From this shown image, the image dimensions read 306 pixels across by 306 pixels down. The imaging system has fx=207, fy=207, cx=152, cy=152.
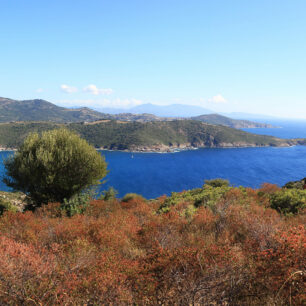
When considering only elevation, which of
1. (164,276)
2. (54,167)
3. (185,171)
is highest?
(54,167)

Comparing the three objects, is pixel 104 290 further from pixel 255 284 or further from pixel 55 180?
pixel 55 180

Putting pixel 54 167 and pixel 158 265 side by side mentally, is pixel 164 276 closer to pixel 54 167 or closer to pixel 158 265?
pixel 158 265

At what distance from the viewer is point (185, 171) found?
117875mm

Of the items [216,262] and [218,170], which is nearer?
[216,262]

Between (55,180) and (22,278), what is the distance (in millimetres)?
13384

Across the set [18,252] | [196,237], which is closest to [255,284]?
[196,237]

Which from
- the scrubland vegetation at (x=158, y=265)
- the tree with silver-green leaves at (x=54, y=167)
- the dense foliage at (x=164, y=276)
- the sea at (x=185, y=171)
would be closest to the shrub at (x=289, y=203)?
the scrubland vegetation at (x=158, y=265)

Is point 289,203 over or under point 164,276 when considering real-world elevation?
under

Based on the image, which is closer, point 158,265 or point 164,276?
point 164,276

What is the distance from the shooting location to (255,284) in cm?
489

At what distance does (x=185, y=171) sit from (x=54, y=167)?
105 m

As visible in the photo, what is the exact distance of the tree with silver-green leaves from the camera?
1688 centimetres

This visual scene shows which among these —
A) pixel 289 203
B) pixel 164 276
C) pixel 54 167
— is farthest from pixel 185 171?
pixel 164 276

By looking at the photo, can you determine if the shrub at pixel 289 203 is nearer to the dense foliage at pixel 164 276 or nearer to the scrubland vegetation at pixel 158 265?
the scrubland vegetation at pixel 158 265
